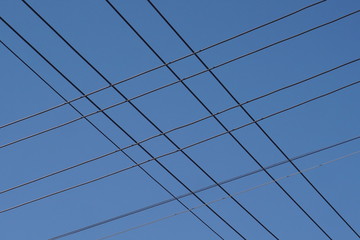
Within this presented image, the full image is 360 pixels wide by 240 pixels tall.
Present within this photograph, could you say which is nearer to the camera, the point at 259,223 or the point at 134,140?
the point at 134,140

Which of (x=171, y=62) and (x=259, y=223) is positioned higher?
(x=171, y=62)

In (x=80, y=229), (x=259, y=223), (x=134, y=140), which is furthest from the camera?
(x=80, y=229)

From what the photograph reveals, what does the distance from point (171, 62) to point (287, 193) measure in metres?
2.92

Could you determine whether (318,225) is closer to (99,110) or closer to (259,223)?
(259,223)

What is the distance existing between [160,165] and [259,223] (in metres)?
1.82

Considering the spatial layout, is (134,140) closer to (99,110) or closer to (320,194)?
(99,110)

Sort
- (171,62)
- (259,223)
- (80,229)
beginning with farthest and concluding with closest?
(80,229) < (259,223) < (171,62)

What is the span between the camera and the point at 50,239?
1170 cm

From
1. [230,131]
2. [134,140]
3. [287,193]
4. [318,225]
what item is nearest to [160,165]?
[134,140]

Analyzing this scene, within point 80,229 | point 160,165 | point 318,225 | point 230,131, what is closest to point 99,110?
point 160,165

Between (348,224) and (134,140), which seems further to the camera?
(348,224)

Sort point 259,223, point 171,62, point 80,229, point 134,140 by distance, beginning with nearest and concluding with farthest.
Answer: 1. point 171,62
2. point 134,140
3. point 259,223
4. point 80,229

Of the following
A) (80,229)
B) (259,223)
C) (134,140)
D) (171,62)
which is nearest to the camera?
(171,62)

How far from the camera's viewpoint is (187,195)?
34.0 feet
